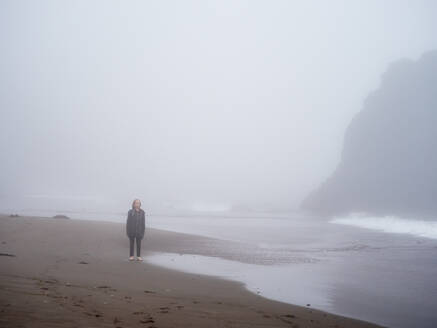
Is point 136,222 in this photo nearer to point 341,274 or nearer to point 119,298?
point 119,298

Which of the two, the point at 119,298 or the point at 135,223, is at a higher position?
the point at 135,223

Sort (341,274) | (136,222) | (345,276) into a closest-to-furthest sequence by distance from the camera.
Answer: (345,276)
(341,274)
(136,222)

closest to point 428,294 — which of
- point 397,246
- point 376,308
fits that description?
point 376,308

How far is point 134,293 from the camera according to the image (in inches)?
339

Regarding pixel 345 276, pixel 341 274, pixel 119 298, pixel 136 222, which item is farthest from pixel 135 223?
pixel 345 276

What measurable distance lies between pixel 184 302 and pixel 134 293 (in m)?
1.27

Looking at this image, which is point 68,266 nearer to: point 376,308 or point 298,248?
point 376,308

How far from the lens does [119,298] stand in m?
7.84

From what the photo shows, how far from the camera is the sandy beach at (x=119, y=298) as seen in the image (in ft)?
20.3

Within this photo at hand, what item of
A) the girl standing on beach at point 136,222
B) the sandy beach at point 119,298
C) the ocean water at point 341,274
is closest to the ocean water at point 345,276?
the ocean water at point 341,274

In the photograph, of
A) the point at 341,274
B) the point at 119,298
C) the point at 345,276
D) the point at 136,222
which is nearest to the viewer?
the point at 119,298

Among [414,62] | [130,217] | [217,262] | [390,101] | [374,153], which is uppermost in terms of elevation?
[414,62]

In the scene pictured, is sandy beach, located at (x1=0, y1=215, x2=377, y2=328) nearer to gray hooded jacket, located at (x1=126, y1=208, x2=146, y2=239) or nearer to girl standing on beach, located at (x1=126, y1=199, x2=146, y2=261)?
girl standing on beach, located at (x1=126, y1=199, x2=146, y2=261)

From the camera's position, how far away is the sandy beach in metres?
6.18
